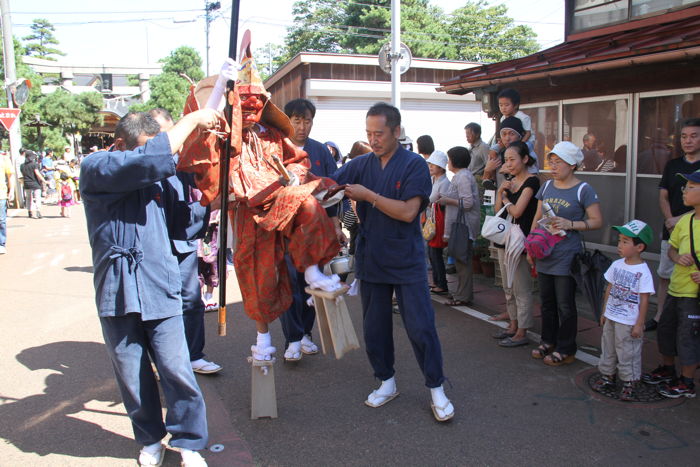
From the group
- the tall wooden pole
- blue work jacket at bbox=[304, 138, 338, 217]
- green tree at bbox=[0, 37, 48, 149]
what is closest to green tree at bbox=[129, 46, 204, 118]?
green tree at bbox=[0, 37, 48, 149]

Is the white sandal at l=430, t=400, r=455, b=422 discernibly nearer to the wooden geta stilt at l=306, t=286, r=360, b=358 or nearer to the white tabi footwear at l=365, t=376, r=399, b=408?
the white tabi footwear at l=365, t=376, r=399, b=408

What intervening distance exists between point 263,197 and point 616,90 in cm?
489

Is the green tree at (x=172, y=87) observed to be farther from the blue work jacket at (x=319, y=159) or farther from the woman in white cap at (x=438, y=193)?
the blue work jacket at (x=319, y=159)

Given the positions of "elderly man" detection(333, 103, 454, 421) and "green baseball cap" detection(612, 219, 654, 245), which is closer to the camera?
"elderly man" detection(333, 103, 454, 421)

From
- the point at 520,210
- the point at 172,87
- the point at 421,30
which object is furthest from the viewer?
the point at 172,87

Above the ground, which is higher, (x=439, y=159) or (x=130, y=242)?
(x=439, y=159)

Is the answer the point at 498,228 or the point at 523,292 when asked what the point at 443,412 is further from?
the point at 498,228

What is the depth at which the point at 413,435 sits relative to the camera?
3.29 meters

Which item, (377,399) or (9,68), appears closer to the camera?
(377,399)

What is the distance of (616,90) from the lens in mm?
6180

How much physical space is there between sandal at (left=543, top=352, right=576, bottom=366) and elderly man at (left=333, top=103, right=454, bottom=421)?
125 centimetres

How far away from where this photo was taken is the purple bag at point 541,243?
4.19 m

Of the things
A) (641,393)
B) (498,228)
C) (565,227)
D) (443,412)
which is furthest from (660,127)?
(443,412)

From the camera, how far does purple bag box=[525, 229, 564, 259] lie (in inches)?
165
